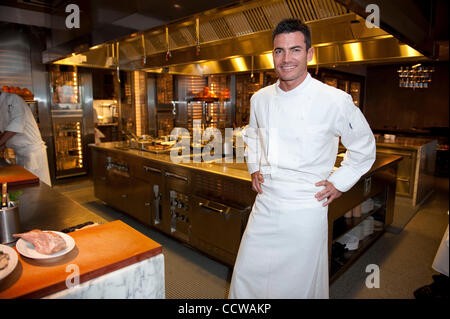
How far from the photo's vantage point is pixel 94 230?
128cm

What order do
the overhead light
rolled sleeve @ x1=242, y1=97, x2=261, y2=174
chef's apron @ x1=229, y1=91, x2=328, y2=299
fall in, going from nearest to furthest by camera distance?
chef's apron @ x1=229, y1=91, x2=328, y2=299 < rolled sleeve @ x1=242, y1=97, x2=261, y2=174 < the overhead light

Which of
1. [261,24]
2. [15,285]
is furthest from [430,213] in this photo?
[15,285]

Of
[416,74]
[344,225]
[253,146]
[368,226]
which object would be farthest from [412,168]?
[253,146]

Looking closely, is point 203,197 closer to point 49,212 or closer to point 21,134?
point 49,212

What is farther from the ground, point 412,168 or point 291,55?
point 291,55

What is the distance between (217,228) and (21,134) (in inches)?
102

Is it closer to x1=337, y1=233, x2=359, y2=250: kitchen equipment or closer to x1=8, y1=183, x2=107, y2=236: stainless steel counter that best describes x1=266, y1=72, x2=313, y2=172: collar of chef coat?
x1=8, y1=183, x2=107, y2=236: stainless steel counter

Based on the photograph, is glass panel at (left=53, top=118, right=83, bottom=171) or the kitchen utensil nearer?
the kitchen utensil

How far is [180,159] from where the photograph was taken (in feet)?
10.5

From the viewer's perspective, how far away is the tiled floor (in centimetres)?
245

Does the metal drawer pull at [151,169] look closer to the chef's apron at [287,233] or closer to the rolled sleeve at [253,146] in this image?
the rolled sleeve at [253,146]

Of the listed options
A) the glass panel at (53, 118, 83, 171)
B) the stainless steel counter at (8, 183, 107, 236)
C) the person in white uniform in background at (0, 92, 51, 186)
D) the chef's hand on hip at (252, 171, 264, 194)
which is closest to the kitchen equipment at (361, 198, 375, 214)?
the chef's hand on hip at (252, 171, 264, 194)

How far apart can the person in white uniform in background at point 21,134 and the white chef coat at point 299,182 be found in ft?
9.77

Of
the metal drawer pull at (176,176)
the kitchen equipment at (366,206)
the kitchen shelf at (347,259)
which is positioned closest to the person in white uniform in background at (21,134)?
the metal drawer pull at (176,176)
